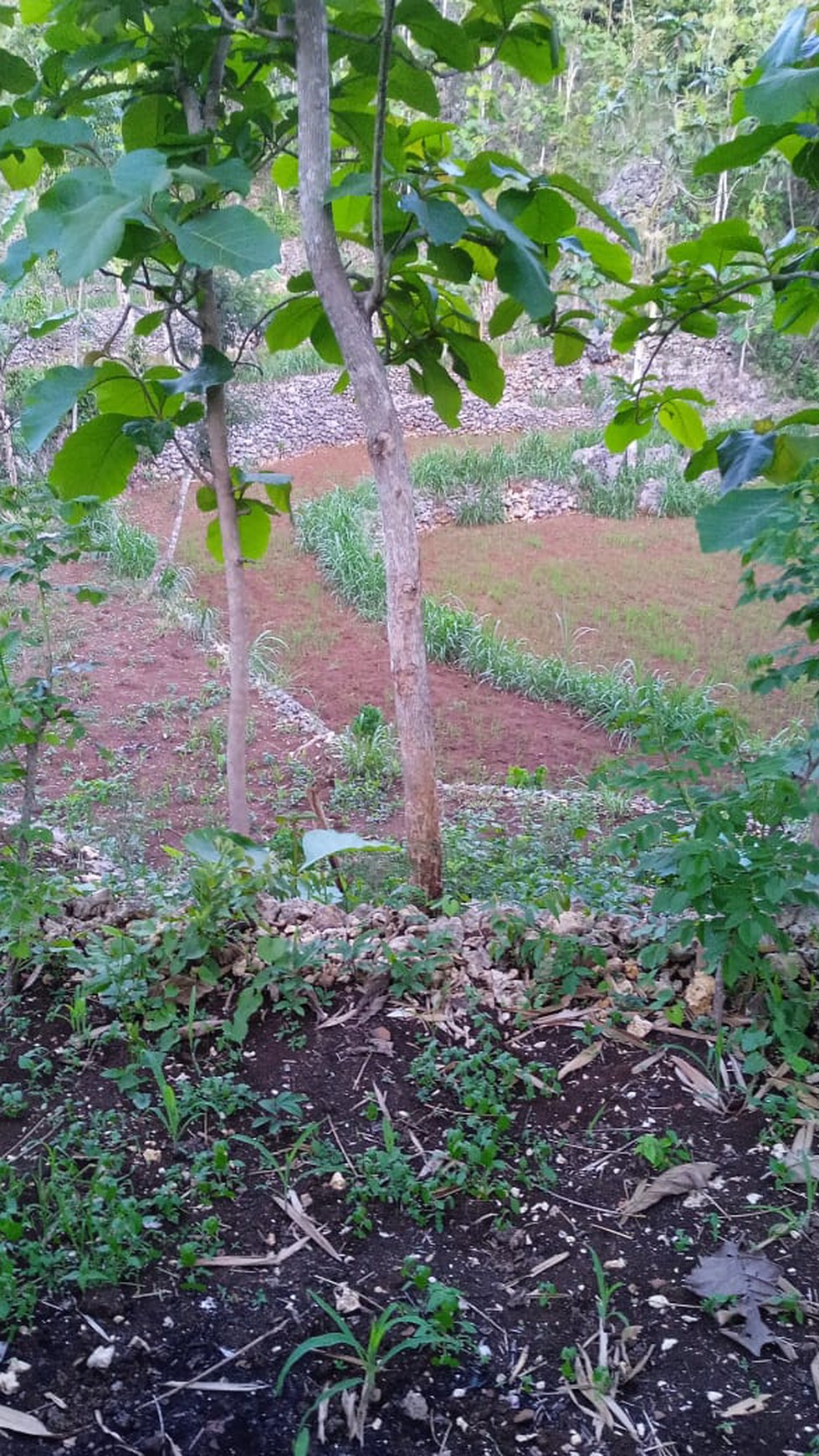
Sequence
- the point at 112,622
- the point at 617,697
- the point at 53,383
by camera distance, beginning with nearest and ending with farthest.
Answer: the point at 53,383 < the point at 617,697 < the point at 112,622

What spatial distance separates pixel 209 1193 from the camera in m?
1.52

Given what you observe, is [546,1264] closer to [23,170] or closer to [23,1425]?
[23,1425]

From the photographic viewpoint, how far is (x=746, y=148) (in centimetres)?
164

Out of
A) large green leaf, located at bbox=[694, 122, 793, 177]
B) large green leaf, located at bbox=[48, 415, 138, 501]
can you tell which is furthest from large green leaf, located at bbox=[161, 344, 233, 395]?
large green leaf, located at bbox=[694, 122, 793, 177]

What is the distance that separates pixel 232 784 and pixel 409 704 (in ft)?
1.55

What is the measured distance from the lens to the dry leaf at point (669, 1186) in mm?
1497

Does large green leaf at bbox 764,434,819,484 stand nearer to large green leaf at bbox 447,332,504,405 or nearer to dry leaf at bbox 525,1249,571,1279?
large green leaf at bbox 447,332,504,405

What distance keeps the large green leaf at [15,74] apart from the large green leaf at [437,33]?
26.4 inches

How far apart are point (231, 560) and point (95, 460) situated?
0.35 m

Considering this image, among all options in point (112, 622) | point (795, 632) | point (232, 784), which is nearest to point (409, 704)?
point (232, 784)

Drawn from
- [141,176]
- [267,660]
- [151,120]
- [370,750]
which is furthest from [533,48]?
[267,660]

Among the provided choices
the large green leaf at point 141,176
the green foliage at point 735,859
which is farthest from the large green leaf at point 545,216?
the green foliage at point 735,859

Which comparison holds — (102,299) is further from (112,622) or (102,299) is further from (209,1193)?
(209,1193)

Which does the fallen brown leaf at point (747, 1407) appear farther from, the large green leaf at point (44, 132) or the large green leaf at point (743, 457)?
the large green leaf at point (44, 132)
